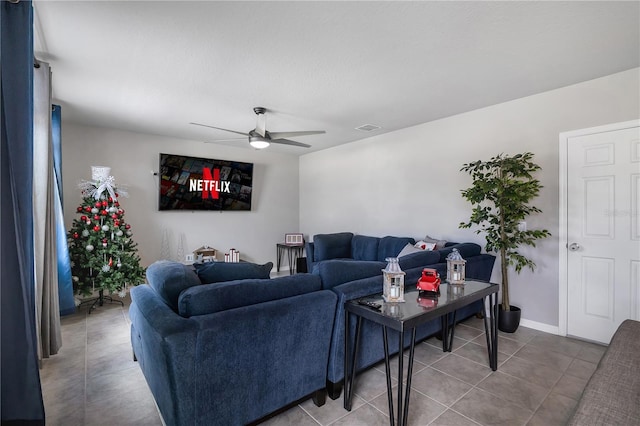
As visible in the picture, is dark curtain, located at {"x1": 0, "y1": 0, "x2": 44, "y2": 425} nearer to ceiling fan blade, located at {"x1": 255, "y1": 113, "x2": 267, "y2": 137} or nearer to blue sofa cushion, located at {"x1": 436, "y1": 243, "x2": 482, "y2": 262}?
ceiling fan blade, located at {"x1": 255, "y1": 113, "x2": 267, "y2": 137}

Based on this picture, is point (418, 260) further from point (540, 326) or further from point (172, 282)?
point (172, 282)

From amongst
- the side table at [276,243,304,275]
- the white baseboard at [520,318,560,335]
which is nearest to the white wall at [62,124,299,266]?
the side table at [276,243,304,275]

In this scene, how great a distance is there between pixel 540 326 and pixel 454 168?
2.09 metres

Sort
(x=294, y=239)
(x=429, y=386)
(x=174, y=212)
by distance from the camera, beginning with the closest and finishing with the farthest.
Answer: (x=429, y=386)
(x=174, y=212)
(x=294, y=239)

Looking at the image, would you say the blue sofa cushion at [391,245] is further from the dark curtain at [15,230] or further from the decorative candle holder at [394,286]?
the dark curtain at [15,230]

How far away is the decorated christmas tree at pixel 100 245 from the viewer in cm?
375

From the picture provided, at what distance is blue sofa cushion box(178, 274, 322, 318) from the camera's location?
1.53 m

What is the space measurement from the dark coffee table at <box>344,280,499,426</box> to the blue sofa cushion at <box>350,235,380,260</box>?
7.29 ft

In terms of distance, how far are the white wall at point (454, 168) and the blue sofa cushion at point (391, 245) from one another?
0.86 feet

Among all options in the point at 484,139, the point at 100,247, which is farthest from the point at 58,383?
the point at 484,139

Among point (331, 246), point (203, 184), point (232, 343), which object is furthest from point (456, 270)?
point (203, 184)

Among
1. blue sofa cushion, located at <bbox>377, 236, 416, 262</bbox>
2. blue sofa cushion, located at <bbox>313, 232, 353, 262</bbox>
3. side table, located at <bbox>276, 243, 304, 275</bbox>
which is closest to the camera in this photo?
blue sofa cushion, located at <bbox>377, 236, 416, 262</bbox>

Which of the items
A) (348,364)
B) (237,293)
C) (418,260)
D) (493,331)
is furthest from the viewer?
(418,260)

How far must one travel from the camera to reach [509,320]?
3178mm
